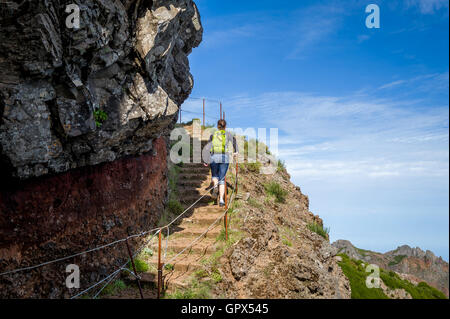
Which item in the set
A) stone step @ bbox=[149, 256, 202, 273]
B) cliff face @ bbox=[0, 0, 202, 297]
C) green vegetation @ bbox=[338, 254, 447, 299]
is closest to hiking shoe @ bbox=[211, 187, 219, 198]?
cliff face @ bbox=[0, 0, 202, 297]

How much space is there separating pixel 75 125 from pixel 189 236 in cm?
452

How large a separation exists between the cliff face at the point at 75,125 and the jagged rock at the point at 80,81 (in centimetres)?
2

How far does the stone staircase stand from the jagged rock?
263cm

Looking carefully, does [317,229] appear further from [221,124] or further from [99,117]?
[99,117]

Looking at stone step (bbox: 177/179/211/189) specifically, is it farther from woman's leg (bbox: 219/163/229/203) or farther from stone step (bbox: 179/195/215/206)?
woman's leg (bbox: 219/163/229/203)

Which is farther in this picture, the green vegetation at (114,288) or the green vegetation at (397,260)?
the green vegetation at (397,260)

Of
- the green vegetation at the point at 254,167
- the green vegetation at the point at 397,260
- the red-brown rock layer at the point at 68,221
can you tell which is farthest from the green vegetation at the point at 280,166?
the green vegetation at the point at 397,260

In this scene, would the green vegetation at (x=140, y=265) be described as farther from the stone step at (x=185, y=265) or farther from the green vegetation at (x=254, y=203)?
the green vegetation at (x=254, y=203)

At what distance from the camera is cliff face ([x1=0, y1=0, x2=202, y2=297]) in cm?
424

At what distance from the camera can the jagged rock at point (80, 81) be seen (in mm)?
4176

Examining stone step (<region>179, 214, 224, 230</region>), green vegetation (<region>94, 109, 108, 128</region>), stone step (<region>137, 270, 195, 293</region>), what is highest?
Result: green vegetation (<region>94, 109, 108, 128</region>)

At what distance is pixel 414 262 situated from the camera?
2550cm

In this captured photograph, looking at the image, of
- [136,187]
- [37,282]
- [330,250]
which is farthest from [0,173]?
[330,250]

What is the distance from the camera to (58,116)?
189 inches
